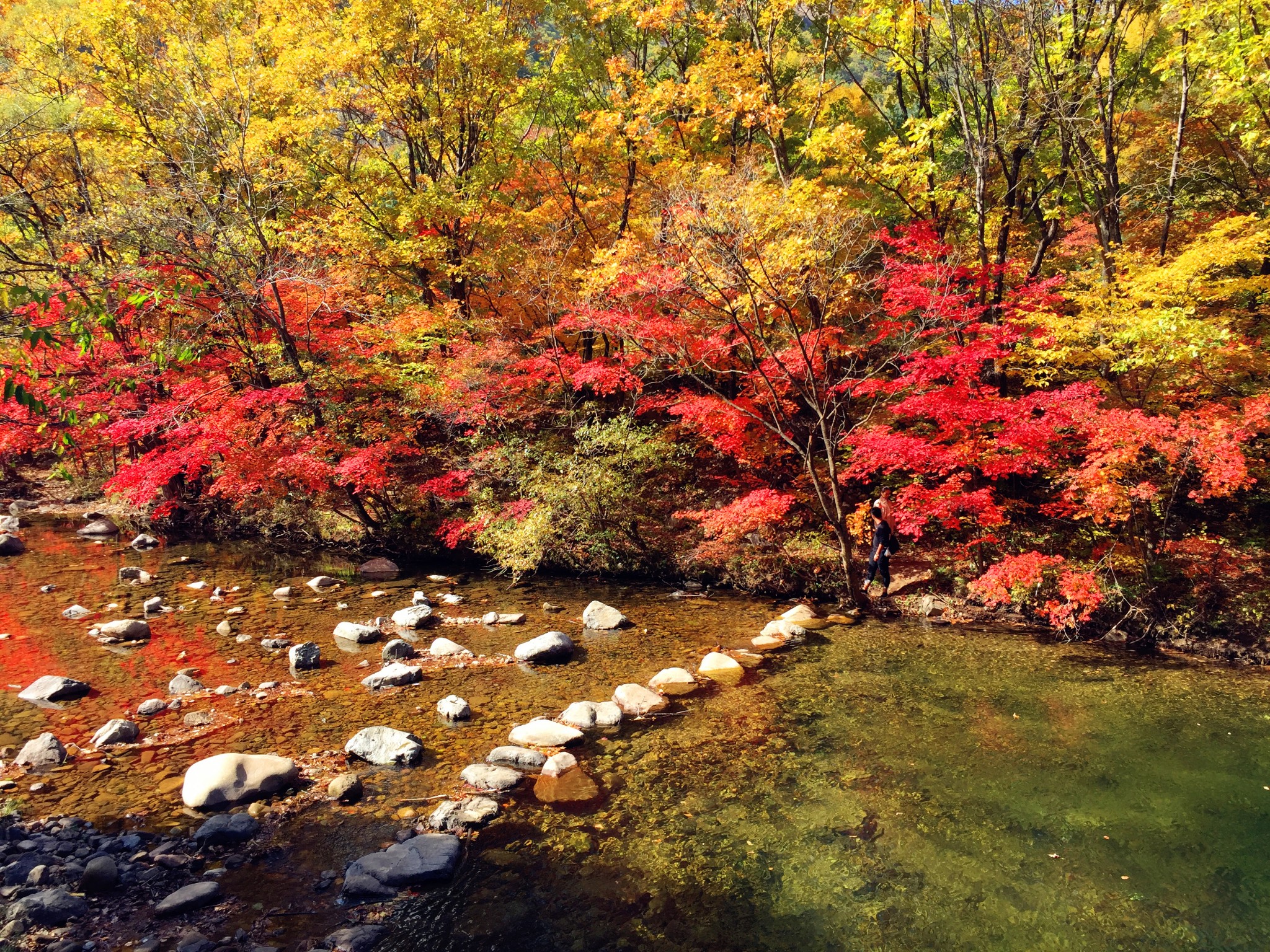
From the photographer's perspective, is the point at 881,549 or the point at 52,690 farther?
the point at 881,549

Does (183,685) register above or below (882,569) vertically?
above

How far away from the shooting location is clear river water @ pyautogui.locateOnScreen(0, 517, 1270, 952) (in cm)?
453

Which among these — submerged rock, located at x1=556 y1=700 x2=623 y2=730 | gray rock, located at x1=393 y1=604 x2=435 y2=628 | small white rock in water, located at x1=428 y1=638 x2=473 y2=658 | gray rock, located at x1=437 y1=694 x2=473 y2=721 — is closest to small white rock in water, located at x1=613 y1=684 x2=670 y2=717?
submerged rock, located at x1=556 y1=700 x2=623 y2=730

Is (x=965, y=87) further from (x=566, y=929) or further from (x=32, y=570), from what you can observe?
(x=32, y=570)

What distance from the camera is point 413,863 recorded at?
484 cm

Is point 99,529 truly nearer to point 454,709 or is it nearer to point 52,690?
point 52,690

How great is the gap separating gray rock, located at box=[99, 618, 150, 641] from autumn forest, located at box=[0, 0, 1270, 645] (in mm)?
3940

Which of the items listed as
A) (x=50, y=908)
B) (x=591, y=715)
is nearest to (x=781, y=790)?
(x=591, y=715)

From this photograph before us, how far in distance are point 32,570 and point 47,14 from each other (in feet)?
44.7

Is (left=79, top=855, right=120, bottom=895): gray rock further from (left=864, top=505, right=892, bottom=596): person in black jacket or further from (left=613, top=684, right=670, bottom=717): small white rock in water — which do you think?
(left=864, top=505, right=892, bottom=596): person in black jacket

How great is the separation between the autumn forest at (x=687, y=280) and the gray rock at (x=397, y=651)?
3.53 meters

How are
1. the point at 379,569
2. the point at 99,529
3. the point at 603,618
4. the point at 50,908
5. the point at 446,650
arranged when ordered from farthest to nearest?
the point at 99,529 < the point at 379,569 < the point at 603,618 < the point at 446,650 < the point at 50,908

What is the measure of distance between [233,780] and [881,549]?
9.23 metres

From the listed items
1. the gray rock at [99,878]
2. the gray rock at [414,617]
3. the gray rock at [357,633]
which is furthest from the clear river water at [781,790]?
the gray rock at [414,617]
